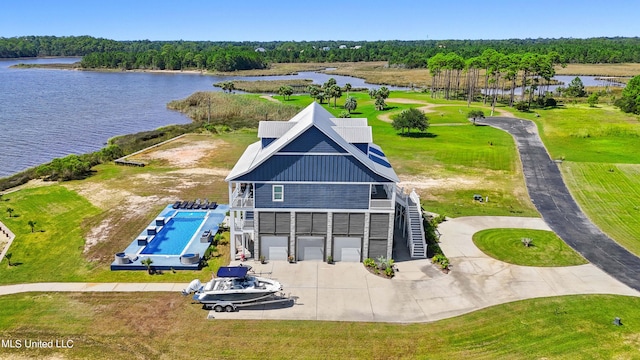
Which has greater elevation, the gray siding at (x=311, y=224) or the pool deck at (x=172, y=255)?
the gray siding at (x=311, y=224)

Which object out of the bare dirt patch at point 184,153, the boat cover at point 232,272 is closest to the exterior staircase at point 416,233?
the boat cover at point 232,272

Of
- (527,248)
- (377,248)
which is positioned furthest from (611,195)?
(377,248)

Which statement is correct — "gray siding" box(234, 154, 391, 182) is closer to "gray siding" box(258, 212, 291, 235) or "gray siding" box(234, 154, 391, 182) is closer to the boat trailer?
"gray siding" box(258, 212, 291, 235)

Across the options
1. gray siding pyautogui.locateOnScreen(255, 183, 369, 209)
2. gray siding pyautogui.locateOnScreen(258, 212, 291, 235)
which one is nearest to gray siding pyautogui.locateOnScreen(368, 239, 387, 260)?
gray siding pyautogui.locateOnScreen(255, 183, 369, 209)

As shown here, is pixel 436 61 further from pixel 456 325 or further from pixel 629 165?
pixel 456 325

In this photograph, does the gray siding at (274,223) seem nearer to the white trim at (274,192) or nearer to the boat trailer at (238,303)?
the white trim at (274,192)

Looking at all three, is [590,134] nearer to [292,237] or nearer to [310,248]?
[310,248]
